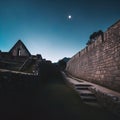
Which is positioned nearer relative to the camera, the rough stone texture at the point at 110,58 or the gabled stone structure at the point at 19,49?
the rough stone texture at the point at 110,58

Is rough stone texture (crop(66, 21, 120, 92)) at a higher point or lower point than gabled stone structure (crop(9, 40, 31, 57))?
lower

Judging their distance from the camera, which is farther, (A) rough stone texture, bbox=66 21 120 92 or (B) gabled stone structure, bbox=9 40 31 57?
(B) gabled stone structure, bbox=9 40 31 57

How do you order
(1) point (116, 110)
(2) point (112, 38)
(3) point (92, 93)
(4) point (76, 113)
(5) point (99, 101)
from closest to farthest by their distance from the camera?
(1) point (116, 110) < (4) point (76, 113) < (5) point (99, 101) < (3) point (92, 93) < (2) point (112, 38)

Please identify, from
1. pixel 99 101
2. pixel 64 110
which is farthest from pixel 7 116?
pixel 99 101

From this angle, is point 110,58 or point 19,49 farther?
point 19,49

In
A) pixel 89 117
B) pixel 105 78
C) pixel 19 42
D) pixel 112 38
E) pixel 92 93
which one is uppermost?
pixel 19 42

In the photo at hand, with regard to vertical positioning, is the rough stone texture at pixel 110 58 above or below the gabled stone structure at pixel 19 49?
below

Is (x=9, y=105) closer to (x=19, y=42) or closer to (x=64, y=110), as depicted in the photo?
(x=64, y=110)

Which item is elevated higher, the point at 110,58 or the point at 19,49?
the point at 19,49

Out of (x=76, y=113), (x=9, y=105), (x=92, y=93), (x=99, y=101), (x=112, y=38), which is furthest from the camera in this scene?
(x=112, y=38)

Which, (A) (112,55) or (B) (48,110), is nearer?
(B) (48,110)

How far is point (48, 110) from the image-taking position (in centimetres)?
450

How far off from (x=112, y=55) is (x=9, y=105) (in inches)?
207

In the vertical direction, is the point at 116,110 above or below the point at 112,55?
below
